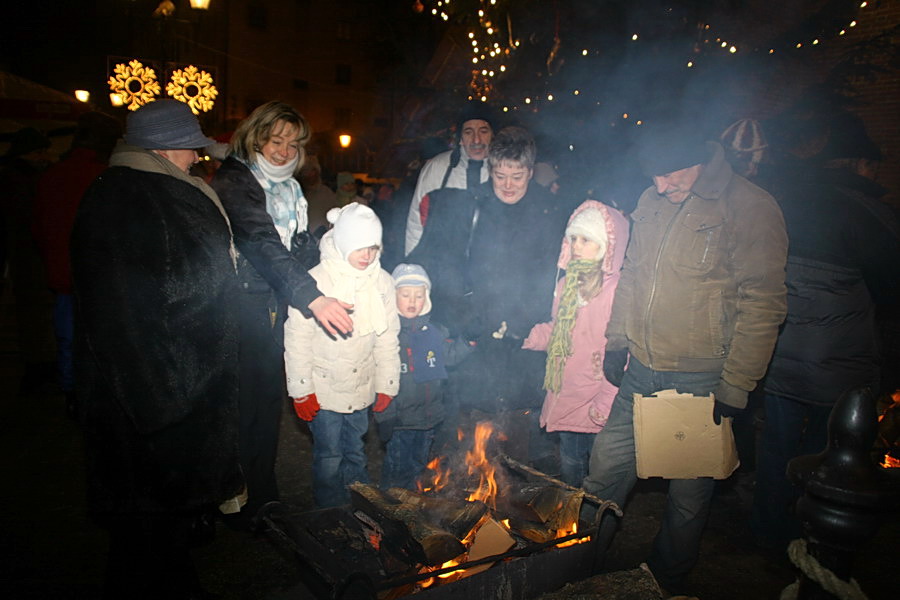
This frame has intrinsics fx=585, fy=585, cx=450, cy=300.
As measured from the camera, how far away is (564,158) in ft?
21.3

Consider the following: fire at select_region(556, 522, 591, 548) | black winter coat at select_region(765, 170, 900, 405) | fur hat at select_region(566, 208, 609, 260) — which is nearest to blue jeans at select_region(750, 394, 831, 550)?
black winter coat at select_region(765, 170, 900, 405)

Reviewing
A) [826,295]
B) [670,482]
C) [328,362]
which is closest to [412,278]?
[328,362]

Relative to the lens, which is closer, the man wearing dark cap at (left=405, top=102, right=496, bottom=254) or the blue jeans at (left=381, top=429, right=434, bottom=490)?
the blue jeans at (left=381, top=429, right=434, bottom=490)

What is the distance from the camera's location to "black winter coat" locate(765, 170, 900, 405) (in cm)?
345

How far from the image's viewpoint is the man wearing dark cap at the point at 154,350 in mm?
2361

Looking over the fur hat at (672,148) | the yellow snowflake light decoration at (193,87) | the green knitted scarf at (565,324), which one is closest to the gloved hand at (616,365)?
the green knitted scarf at (565,324)

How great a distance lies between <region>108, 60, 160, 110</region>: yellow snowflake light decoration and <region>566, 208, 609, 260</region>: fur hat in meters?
16.0

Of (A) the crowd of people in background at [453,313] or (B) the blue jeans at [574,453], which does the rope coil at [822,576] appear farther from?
(B) the blue jeans at [574,453]

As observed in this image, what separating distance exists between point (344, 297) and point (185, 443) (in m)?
1.36

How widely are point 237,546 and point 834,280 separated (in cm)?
413

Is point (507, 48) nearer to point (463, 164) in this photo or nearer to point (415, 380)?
point (463, 164)

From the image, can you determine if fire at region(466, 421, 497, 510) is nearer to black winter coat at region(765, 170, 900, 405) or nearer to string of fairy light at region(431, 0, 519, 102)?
black winter coat at region(765, 170, 900, 405)

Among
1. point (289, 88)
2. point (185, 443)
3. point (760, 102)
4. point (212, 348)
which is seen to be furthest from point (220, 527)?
point (289, 88)

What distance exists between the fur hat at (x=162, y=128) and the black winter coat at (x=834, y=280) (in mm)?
3536
